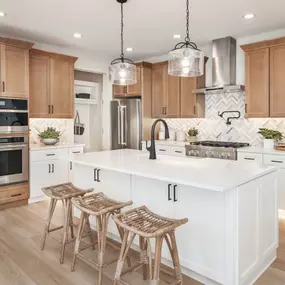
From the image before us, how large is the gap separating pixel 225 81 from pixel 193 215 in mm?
3164

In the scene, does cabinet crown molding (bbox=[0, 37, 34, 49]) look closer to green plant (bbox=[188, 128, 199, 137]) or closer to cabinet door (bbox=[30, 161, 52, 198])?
cabinet door (bbox=[30, 161, 52, 198])

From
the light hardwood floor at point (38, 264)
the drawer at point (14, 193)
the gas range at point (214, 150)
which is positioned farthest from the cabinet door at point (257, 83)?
the drawer at point (14, 193)

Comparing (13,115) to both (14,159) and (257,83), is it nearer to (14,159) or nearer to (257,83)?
(14,159)

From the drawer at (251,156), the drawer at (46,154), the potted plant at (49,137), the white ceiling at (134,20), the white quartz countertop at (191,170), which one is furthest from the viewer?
the potted plant at (49,137)

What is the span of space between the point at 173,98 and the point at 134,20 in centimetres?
196

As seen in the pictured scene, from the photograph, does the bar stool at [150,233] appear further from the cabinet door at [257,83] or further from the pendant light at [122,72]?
the cabinet door at [257,83]

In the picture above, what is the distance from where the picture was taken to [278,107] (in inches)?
163

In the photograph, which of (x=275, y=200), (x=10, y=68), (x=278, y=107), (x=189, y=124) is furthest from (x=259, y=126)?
(x=10, y=68)

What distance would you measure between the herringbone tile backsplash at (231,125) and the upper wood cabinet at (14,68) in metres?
3.15

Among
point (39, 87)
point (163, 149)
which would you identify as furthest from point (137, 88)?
point (39, 87)

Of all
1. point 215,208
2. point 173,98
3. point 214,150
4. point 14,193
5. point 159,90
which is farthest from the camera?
point 159,90

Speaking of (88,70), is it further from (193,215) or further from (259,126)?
(193,215)

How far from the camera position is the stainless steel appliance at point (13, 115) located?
421cm

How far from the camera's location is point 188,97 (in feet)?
17.5
